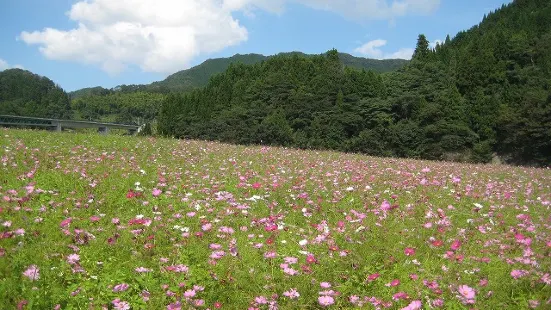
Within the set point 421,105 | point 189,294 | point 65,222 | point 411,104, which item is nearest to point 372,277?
point 189,294

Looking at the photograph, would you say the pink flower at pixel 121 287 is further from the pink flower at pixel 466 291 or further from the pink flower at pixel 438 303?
the pink flower at pixel 466 291

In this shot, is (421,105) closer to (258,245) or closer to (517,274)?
(517,274)

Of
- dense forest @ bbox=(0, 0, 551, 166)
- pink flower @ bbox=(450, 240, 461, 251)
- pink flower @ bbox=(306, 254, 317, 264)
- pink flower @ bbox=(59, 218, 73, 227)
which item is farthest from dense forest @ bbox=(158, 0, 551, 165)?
pink flower @ bbox=(306, 254, 317, 264)

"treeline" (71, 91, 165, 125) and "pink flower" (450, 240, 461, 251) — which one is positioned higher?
"treeline" (71, 91, 165, 125)

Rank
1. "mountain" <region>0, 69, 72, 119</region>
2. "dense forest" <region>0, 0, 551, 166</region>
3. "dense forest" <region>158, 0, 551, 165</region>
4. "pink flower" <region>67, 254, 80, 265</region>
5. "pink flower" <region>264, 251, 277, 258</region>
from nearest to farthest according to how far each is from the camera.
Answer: "pink flower" <region>67, 254, 80, 265</region>, "pink flower" <region>264, 251, 277, 258</region>, "dense forest" <region>158, 0, 551, 165</region>, "dense forest" <region>0, 0, 551, 166</region>, "mountain" <region>0, 69, 72, 119</region>

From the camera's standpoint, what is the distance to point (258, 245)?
4656 mm

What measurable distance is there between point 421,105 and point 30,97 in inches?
4217

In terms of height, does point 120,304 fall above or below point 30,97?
below

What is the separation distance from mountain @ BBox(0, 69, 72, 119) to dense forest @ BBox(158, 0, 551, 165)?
60564mm

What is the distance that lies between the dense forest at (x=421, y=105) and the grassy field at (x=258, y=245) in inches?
1021

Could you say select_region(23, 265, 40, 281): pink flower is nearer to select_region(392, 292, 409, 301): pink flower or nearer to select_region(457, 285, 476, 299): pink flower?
select_region(392, 292, 409, 301): pink flower

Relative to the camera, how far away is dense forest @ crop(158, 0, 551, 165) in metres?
39.7

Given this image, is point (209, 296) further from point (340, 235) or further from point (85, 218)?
point (85, 218)

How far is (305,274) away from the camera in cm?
423
